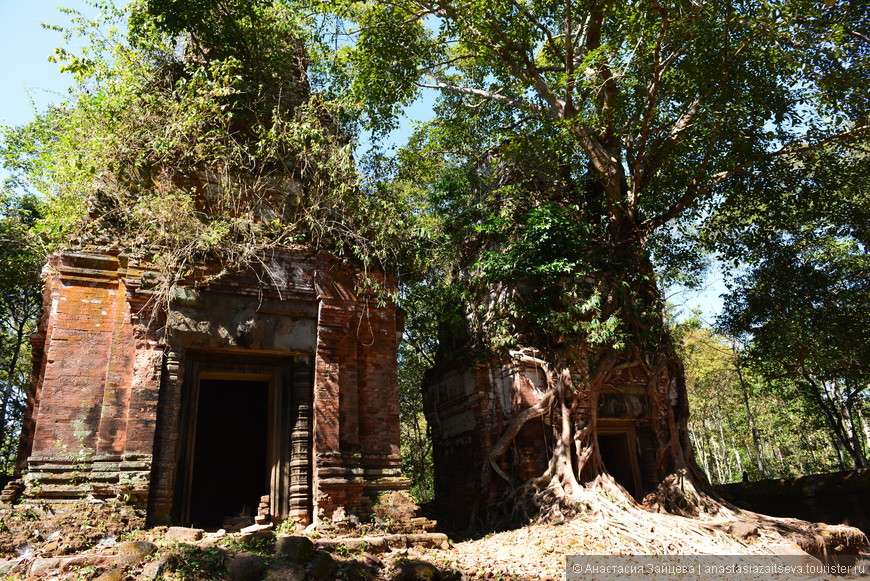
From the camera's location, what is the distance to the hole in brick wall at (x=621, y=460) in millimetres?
11711

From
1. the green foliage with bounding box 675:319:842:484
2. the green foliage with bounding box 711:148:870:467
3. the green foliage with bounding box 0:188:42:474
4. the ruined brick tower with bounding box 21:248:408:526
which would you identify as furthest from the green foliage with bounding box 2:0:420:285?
the green foliage with bounding box 675:319:842:484

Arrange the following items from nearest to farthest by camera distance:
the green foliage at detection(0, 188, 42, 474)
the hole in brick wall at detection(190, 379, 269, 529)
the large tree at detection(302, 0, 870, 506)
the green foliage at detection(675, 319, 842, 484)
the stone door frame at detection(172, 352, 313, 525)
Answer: the stone door frame at detection(172, 352, 313, 525) → the large tree at detection(302, 0, 870, 506) → the hole in brick wall at detection(190, 379, 269, 529) → the green foliage at detection(0, 188, 42, 474) → the green foliage at detection(675, 319, 842, 484)

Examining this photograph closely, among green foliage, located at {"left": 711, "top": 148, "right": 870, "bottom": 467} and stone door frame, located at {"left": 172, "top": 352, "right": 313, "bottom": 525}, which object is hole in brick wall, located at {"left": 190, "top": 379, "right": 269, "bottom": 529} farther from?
green foliage, located at {"left": 711, "top": 148, "right": 870, "bottom": 467}

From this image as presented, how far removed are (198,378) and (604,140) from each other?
8.33 m

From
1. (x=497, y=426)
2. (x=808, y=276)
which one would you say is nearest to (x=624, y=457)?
(x=497, y=426)

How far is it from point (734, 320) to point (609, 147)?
5.95 metres

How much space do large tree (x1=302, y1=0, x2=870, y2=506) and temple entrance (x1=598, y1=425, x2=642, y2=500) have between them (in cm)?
112

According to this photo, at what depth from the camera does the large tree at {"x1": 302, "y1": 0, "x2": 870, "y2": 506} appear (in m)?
9.81

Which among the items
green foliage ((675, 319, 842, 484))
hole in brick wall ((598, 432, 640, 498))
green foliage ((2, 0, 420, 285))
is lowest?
hole in brick wall ((598, 432, 640, 498))

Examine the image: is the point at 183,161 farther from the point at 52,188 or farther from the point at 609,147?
the point at 609,147

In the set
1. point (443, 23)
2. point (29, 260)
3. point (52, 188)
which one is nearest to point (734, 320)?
point (443, 23)

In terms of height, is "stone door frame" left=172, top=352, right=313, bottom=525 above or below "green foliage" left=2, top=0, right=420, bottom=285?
below

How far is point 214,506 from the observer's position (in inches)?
454

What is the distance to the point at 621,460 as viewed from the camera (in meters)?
12.1
